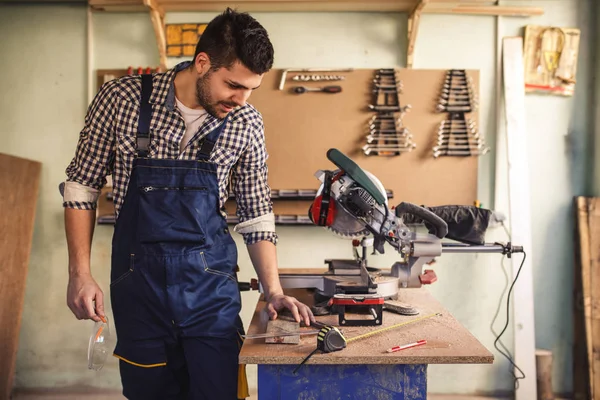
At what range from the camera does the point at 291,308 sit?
1465 mm

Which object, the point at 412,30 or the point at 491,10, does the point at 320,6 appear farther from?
the point at 491,10

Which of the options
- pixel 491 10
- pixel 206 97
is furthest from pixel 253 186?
pixel 491 10

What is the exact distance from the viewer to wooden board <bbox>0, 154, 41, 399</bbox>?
2.69 metres

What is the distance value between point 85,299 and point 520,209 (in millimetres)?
2289

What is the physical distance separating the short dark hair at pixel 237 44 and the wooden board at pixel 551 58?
1985 millimetres

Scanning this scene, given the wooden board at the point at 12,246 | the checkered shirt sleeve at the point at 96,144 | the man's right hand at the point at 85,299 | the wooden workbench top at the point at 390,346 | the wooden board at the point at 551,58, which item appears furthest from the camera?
the wooden board at the point at 551,58

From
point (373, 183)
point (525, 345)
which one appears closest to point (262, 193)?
point (373, 183)

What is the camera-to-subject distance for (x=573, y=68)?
9.50ft

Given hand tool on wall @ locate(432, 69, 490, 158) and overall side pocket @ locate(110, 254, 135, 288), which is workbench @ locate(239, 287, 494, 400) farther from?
hand tool on wall @ locate(432, 69, 490, 158)

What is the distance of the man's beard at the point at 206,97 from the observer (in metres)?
1.50

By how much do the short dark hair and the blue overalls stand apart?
9.6 inches

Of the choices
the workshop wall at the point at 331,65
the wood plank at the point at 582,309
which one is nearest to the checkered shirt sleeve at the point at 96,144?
the workshop wall at the point at 331,65

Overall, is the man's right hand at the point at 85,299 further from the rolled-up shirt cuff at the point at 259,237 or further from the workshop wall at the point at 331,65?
the workshop wall at the point at 331,65

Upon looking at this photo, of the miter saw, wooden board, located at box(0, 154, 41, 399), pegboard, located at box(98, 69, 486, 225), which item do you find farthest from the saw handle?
wooden board, located at box(0, 154, 41, 399)
